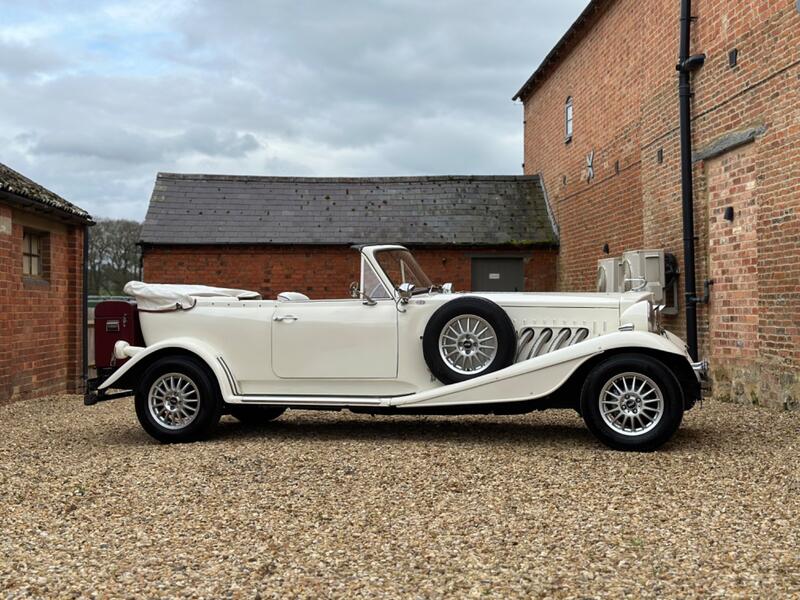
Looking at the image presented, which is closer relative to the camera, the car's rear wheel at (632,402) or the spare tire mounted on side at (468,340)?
the car's rear wheel at (632,402)

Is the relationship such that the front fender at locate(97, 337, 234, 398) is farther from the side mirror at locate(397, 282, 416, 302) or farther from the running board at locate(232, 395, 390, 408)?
the side mirror at locate(397, 282, 416, 302)

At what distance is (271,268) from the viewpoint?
17406mm

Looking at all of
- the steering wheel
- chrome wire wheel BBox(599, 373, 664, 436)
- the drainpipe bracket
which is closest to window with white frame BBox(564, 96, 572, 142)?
the drainpipe bracket

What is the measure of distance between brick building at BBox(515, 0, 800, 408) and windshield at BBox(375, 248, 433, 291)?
3852 millimetres

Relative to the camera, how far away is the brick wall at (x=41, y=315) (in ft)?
33.9

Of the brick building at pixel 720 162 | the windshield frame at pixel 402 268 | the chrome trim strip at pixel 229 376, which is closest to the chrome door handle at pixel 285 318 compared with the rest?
the chrome trim strip at pixel 229 376

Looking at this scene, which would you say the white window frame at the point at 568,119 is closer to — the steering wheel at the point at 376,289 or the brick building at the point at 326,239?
the brick building at the point at 326,239

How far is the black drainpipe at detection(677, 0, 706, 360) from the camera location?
A: 400 inches

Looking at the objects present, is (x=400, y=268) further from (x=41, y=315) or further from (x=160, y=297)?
(x=41, y=315)

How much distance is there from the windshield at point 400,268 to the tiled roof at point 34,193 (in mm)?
5364

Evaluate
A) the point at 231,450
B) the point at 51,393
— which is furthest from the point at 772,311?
the point at 51,393

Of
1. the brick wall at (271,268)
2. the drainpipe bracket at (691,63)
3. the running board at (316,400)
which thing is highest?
the drainpipe bracket at (691,63)

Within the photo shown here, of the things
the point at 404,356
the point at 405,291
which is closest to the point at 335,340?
the point at 404,356

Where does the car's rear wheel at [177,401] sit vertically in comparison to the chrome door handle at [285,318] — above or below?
below
